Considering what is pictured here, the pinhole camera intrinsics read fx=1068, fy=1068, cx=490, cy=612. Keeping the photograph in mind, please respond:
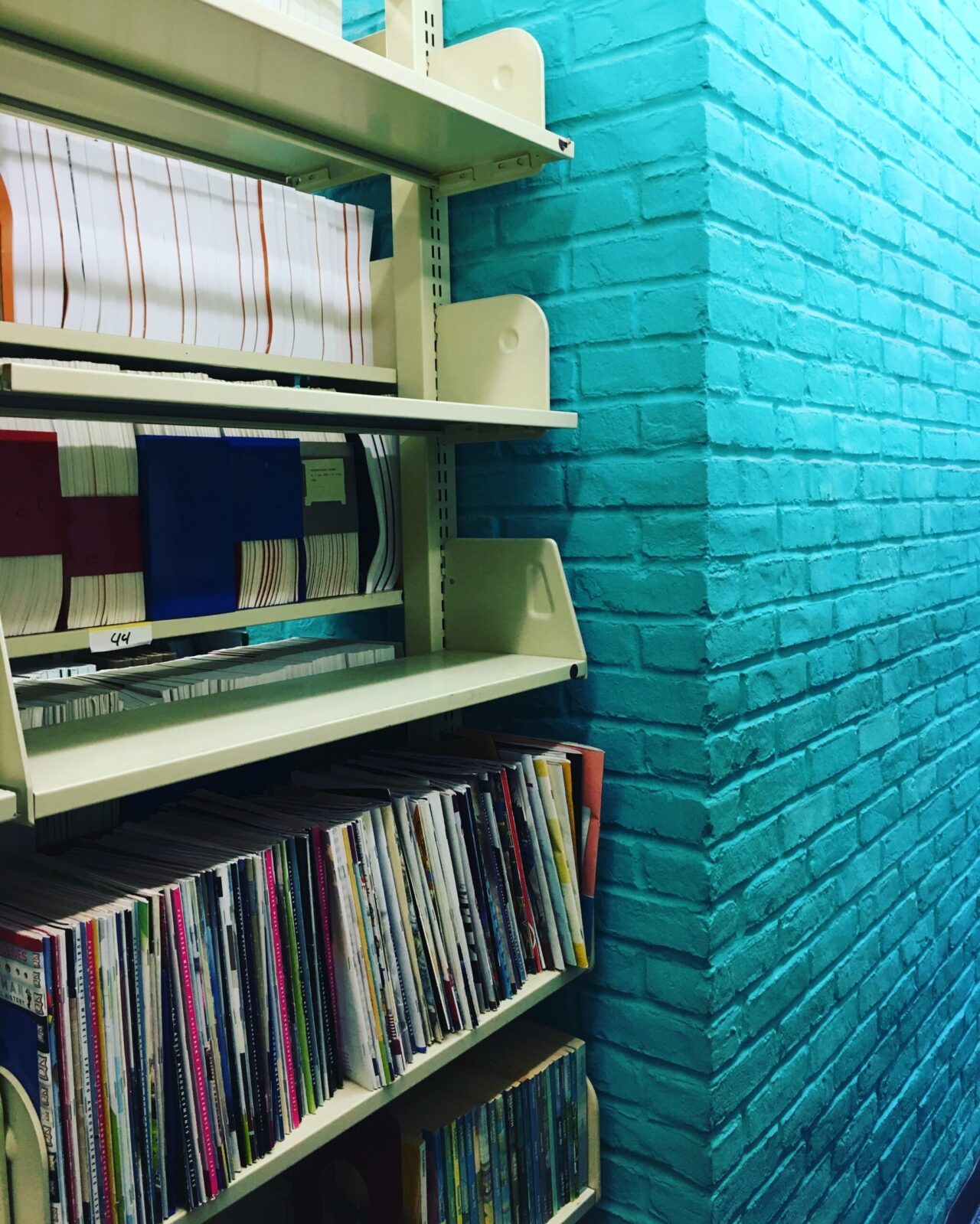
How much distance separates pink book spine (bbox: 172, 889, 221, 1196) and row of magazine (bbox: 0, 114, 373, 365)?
66cm

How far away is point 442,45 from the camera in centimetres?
158

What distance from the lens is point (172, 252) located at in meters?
1.30

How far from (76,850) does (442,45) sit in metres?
1.23

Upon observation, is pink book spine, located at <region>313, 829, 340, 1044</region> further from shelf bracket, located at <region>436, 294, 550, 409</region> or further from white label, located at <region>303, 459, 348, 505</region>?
shelf bracket, located at <region>436, 294, 550, 409</region>

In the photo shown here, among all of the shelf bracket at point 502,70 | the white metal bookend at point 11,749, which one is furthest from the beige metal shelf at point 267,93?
the white metal bookend at point 11,749

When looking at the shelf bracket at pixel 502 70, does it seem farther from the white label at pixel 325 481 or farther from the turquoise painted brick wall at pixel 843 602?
the white label at pixel 325 481

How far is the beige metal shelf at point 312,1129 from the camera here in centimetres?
89

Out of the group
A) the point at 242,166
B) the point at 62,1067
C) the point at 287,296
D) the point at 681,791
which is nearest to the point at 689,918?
the point at 681,791

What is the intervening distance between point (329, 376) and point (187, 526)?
311mm

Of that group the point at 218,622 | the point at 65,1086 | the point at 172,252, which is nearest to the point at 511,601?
the point at 218,622

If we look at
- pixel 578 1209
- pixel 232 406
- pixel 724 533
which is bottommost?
pixel 578 1209

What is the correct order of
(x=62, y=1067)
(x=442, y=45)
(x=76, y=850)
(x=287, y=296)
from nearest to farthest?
(x=62, y=1067) → (x=76, y=850) → (x=287, y=296) → (x=442, y=45)

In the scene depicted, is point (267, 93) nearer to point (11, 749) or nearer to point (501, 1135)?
point (11, 749)

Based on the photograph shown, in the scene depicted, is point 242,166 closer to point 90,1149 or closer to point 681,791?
point 681,791
